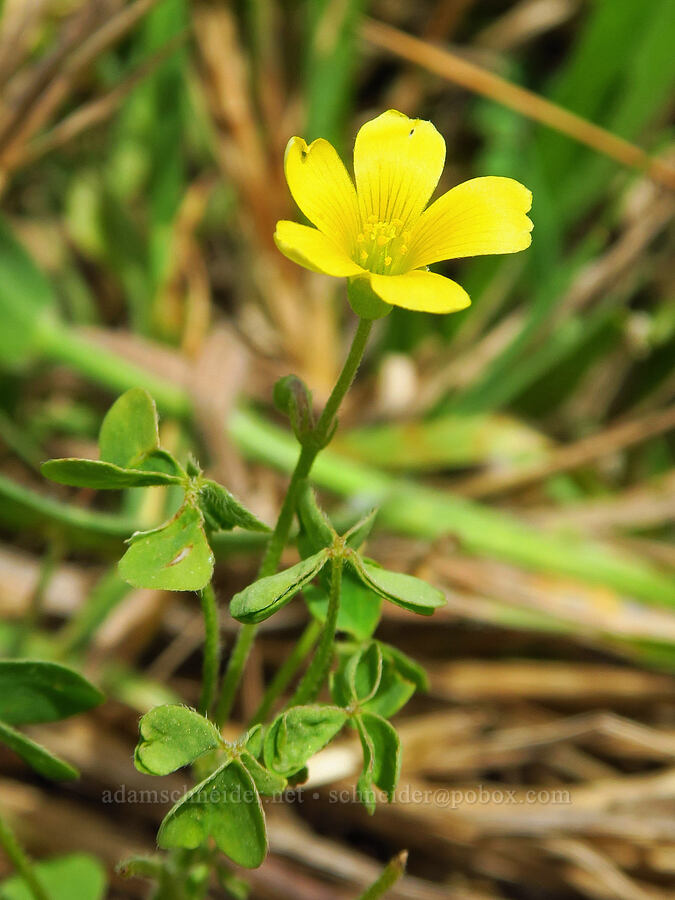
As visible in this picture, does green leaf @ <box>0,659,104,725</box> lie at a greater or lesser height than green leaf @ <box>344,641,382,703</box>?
lesser

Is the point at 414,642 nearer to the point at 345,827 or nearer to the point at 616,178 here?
the point at 345,827

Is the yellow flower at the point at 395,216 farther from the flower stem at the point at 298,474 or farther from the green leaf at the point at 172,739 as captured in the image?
the green leaf at the point at 172,739

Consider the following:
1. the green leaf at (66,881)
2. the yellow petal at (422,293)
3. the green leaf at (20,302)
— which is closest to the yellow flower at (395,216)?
the yellow petal at (422,293)

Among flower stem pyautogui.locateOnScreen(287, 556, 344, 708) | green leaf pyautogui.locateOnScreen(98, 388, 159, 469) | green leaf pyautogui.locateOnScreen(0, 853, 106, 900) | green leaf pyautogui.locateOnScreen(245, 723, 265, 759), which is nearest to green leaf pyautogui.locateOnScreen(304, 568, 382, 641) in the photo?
flower stem pyautogui.locateOnScreen(287, 556, 344, 708)

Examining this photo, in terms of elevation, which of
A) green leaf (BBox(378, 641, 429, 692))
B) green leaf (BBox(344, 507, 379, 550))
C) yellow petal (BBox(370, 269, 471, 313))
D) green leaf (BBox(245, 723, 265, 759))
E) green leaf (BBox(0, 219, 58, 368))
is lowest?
green leaf (BBox(245, 723, 265, 759))

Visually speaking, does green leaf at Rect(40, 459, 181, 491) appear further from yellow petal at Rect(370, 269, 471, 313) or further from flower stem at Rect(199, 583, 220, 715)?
yellow petal at Rect(370, 269, 471, 313)

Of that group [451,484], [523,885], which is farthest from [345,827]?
[451,484]
